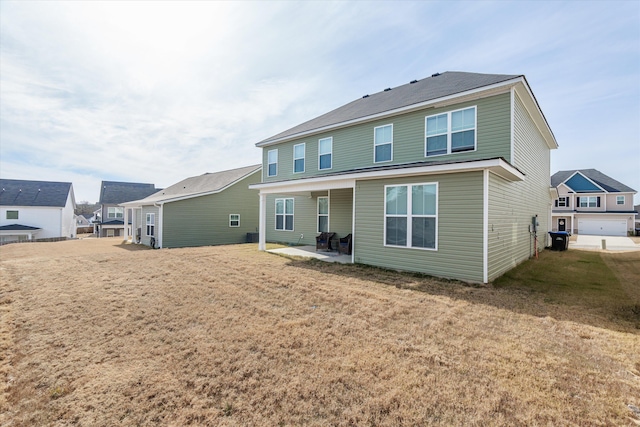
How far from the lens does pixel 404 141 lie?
34.0 feet

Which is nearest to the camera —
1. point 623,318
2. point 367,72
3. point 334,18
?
point 623,318

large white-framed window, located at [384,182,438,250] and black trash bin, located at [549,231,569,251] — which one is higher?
large white-framed window, located at [384,182,438,250]

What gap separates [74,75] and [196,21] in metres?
Answer: 6.59

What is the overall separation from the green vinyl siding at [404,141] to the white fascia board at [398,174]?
125 cm

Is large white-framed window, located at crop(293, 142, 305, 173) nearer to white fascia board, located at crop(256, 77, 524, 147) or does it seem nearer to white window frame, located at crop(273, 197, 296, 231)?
white fascia board, located at crop(256, 77, 524, 147)

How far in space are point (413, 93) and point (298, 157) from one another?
6.17m

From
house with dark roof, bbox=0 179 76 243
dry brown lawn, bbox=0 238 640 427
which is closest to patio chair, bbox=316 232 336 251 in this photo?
dry brown lawn, bbox=0 238 640 427

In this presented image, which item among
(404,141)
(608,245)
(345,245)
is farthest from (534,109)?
(608,245)

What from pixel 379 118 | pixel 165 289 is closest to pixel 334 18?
pixel 379 118

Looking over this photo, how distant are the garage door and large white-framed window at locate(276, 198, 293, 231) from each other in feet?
118

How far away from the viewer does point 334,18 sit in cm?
973

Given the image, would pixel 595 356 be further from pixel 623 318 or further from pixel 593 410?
pixel 623 318

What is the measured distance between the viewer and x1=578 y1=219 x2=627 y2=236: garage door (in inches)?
1198

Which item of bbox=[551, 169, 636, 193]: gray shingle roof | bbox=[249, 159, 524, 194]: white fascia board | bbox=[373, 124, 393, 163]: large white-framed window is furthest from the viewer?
bbox=[551, 169, 636, 193]: gray shingle roof
